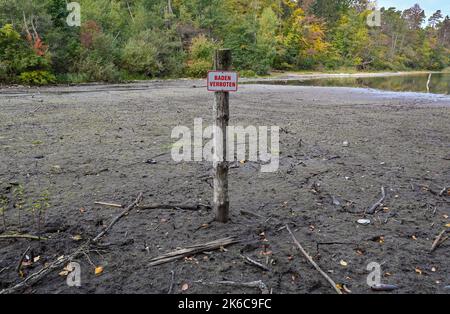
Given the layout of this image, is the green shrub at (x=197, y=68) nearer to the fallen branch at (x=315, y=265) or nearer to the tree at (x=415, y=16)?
the fallen branch at (x=315, y=265)

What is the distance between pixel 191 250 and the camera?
11.5ft

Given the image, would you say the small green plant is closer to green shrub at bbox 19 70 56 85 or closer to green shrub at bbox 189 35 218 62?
green shrub at bbox 19 70 56 85

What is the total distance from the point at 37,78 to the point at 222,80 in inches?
845

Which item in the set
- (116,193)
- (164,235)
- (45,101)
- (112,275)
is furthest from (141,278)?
(45,101)

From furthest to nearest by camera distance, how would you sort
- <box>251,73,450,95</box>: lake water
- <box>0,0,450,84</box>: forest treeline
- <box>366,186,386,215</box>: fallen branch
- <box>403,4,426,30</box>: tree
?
<box>403,4,426,30</box>: tree → <box>251,73,450,95</box>: lake water → <box>0,0,450,84</box>: forest treeline → <box>366,186,386,215</box>: fallen branch

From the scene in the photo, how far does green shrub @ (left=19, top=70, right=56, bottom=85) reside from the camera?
2055 cm

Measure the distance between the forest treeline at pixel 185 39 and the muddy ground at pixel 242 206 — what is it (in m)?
15.8

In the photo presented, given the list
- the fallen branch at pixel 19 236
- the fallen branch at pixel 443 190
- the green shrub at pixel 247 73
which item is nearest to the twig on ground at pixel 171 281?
the fallen branch at pixel 19 236

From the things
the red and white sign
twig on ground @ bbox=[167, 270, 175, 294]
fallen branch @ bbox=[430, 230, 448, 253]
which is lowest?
twig on ground @ bbox=[167, 270, 175, 294]

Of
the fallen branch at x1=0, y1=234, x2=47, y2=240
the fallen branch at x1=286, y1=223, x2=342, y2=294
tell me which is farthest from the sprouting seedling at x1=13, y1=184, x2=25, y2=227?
the fallen branch at x1=286, y1=223, x2=342, y2=294

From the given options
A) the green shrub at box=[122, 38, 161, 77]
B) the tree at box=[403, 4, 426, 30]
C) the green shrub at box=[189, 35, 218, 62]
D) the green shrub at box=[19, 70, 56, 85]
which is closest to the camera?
the green shrub at box=[19, 70, 56, 85]

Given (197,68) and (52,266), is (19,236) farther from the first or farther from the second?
(197,68)

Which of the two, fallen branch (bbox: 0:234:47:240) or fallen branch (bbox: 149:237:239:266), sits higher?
fallen branch (bbox: 0:234:47:240)

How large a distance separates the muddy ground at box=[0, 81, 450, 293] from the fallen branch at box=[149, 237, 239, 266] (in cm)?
7
